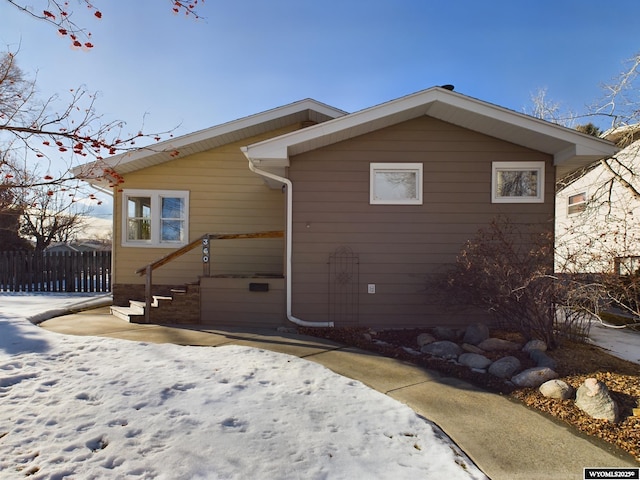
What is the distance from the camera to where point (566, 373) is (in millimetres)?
4492

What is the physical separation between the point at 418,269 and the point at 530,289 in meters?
1.87

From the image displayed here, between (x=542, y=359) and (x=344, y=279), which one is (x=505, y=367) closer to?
(x=542, y=359)

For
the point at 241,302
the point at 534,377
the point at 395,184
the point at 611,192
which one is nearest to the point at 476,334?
the point at 534,377

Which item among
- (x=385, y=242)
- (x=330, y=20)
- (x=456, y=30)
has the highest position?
(x=456, y=30)

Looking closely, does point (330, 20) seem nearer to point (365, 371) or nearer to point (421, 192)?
point (421, 192)

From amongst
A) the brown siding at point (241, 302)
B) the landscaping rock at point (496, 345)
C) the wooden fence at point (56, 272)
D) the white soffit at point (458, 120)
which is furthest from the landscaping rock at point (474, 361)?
the wooden fence at point (56, 272)

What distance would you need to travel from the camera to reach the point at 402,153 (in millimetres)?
6668

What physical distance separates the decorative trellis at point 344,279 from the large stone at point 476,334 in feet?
6.27

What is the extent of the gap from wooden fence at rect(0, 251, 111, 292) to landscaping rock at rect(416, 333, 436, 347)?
10453 mm

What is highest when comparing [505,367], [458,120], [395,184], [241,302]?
[458,120]

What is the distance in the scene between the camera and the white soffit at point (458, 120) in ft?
19.5

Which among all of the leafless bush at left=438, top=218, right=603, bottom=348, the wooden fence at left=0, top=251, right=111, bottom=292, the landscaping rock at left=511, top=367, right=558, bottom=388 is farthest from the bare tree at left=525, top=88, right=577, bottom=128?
the wooden fence at left=0, top=251, right=111, bottom=292

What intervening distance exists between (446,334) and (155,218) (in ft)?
23.2

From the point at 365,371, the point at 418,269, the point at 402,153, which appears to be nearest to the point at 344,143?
the point at 402,153
